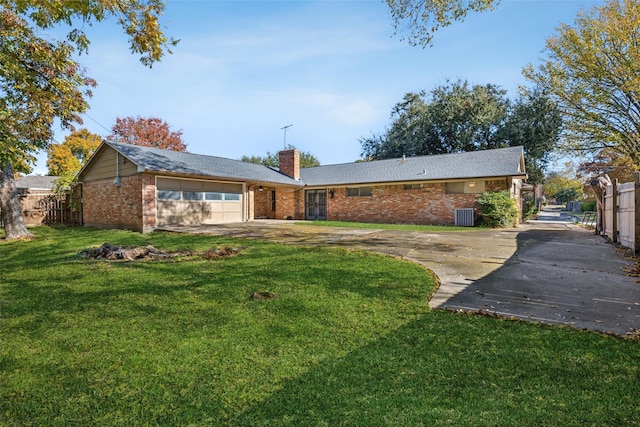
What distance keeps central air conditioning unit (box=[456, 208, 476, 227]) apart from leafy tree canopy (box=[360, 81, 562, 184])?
1182 cm

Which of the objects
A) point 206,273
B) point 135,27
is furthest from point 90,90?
point 206,273

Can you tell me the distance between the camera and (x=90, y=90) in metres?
12.9

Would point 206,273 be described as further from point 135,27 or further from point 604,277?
point 604,277

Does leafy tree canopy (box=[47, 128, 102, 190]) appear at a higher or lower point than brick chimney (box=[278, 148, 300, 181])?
higher

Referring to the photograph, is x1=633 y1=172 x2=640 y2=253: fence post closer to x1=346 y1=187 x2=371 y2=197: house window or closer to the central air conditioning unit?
the central air conditioning unit

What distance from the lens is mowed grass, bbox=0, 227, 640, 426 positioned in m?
2.04

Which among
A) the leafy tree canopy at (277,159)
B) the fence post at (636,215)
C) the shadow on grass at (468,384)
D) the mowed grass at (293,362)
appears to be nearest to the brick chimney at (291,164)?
the fence post at (636,215)

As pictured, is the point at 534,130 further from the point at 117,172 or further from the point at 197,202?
the point at 117,172

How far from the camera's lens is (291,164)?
22.5 metres

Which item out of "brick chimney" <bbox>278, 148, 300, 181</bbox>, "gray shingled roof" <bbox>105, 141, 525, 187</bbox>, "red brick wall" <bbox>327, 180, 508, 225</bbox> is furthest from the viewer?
"brick chimney" <bbox>278, 148, 300, 181</bbox>

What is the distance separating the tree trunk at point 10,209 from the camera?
11.8m

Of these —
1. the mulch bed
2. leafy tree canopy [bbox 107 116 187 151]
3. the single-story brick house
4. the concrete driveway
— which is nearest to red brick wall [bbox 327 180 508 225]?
the single-story brick house

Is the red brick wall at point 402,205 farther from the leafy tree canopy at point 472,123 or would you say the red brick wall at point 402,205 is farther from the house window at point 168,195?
the leafy tree canopy at point 472,123

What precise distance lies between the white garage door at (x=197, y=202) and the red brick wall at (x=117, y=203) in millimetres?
706
